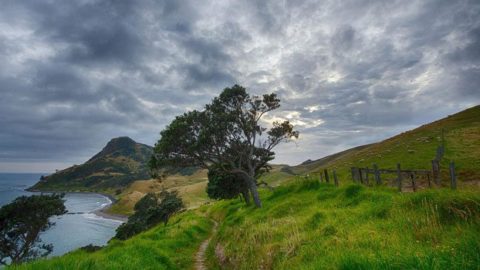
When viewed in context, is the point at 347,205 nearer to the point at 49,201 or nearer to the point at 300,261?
the point at 300,261

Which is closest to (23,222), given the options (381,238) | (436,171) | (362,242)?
(362,242)

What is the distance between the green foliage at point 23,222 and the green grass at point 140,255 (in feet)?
132

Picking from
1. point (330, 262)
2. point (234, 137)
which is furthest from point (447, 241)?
point (234, 137)

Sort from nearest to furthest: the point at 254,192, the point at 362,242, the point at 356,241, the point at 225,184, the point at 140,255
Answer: the point at 362,242 → the point at 356,241 → the point at 140,255 → the point at 254,192 → the point at 225,184

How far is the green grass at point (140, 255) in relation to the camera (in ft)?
34.5

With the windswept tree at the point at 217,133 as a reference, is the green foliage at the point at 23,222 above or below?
below

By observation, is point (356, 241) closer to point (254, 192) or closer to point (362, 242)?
point (362, 242)

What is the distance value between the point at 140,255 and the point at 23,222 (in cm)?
5665

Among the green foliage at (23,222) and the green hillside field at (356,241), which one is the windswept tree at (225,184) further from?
the green foliage at (23,222)

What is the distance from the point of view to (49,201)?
2393 inches

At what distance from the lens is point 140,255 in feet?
53.4

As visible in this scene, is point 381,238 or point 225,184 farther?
point 225,184

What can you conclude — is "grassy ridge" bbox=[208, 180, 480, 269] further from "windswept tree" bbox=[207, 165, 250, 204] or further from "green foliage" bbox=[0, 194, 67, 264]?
"green foliage" bbox=[0, 194, 67, 264]

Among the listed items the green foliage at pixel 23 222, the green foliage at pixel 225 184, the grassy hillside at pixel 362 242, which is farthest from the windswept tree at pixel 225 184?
the grassy hillside at pixel 362 242
